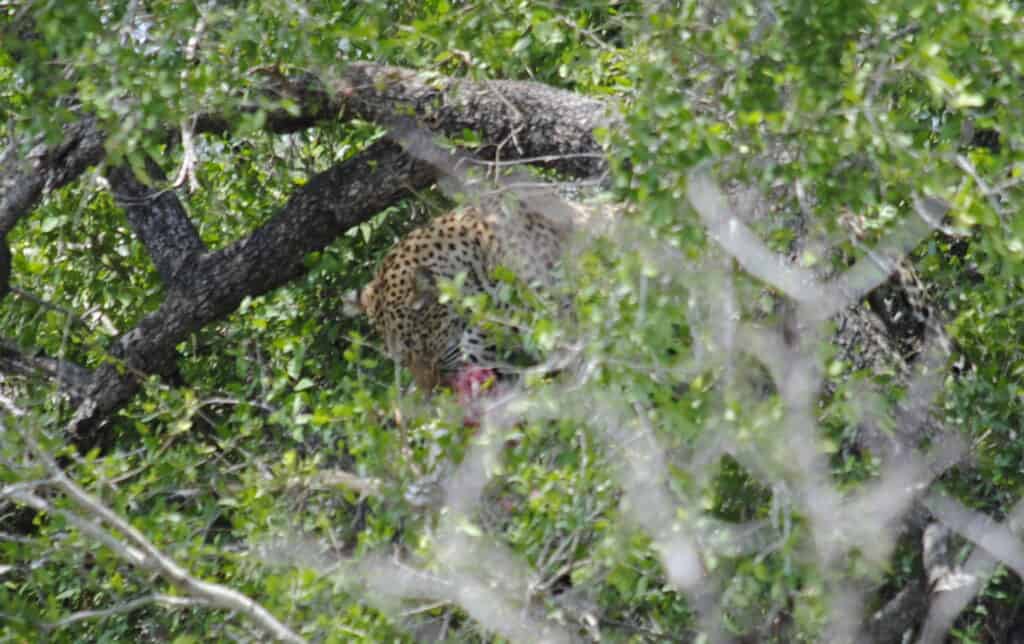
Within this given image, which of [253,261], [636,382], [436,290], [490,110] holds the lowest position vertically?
[436,290]

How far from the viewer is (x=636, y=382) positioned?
4.17 m

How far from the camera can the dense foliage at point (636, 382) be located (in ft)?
13.8

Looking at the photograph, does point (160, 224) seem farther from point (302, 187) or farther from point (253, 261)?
point (302, 187)

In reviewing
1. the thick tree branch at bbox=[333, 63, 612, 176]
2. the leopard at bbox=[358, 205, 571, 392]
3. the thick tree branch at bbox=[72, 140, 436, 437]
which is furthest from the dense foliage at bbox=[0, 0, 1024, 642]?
the leopard at bbox=[358, 205, 571, 392]

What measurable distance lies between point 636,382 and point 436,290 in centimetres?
341

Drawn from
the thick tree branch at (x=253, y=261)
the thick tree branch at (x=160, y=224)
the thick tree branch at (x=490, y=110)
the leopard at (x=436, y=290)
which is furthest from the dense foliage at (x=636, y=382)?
the leopard at (x=436, y=290)

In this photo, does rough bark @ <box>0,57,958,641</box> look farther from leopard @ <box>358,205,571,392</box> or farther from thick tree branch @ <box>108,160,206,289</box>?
leopard @ <box>358,205,571,392</box>

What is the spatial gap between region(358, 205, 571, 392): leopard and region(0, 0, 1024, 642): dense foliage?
4.81ft

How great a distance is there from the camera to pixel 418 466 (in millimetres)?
4828

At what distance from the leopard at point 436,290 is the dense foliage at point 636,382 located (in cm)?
147

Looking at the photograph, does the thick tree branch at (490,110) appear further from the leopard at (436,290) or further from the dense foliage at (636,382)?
the leopard at (436,290)

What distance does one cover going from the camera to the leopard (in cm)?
741

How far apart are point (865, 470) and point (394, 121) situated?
2.25 metres

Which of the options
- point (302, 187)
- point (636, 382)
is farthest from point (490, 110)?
point (636, 382)
